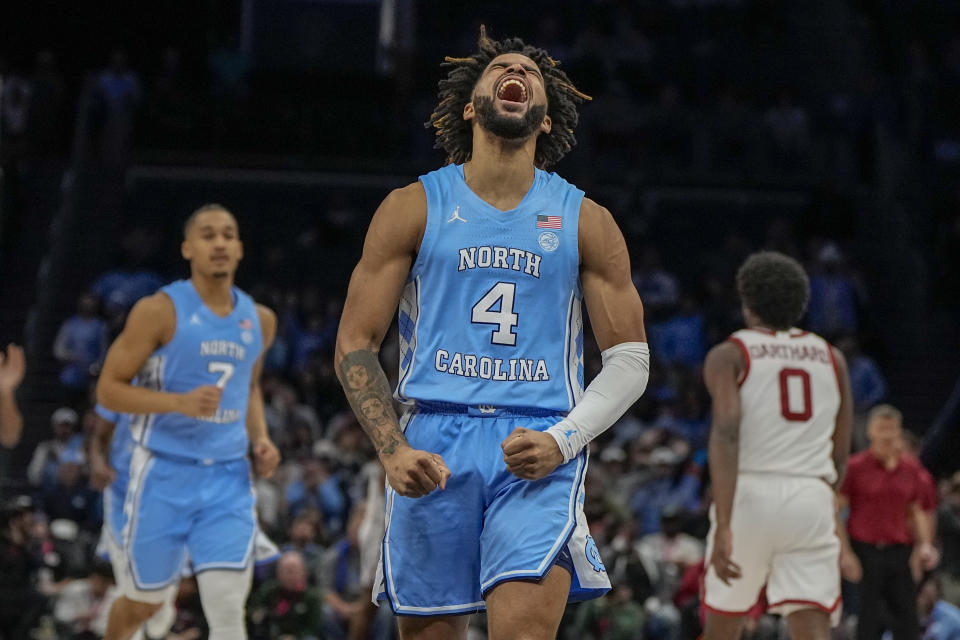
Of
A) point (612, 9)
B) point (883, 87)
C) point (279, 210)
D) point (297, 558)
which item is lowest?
point (297, 558)

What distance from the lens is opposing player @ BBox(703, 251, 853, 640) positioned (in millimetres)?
6641

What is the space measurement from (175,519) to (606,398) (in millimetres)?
3260

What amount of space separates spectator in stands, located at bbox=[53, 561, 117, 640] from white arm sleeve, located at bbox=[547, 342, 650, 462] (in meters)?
7.84

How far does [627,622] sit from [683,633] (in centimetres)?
48

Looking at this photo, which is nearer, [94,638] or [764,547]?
[764,547]

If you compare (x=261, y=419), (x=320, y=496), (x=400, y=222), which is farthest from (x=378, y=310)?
(x=320, y=496)

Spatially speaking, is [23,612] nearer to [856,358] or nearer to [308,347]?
[308,347]

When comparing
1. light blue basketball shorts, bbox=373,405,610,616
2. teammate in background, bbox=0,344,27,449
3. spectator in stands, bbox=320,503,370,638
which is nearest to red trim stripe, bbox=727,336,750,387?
light blue basketball shorts, bbox=373,405,610,616

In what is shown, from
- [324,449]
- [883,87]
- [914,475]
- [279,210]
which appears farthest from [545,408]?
[883,87]

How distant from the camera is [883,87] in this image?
68.0ft

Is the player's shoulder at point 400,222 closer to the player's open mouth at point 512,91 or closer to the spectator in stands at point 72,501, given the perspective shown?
the player's open mouth at point 512,91

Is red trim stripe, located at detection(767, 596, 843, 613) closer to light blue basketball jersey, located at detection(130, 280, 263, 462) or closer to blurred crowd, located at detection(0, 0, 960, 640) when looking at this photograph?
light blue basketball jersey, located at detection(130, 280, 263, 462)

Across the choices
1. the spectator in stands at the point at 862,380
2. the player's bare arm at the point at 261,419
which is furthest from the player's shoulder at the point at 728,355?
the spectator in stands at the point at 862,380

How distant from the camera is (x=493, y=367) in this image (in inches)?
176
